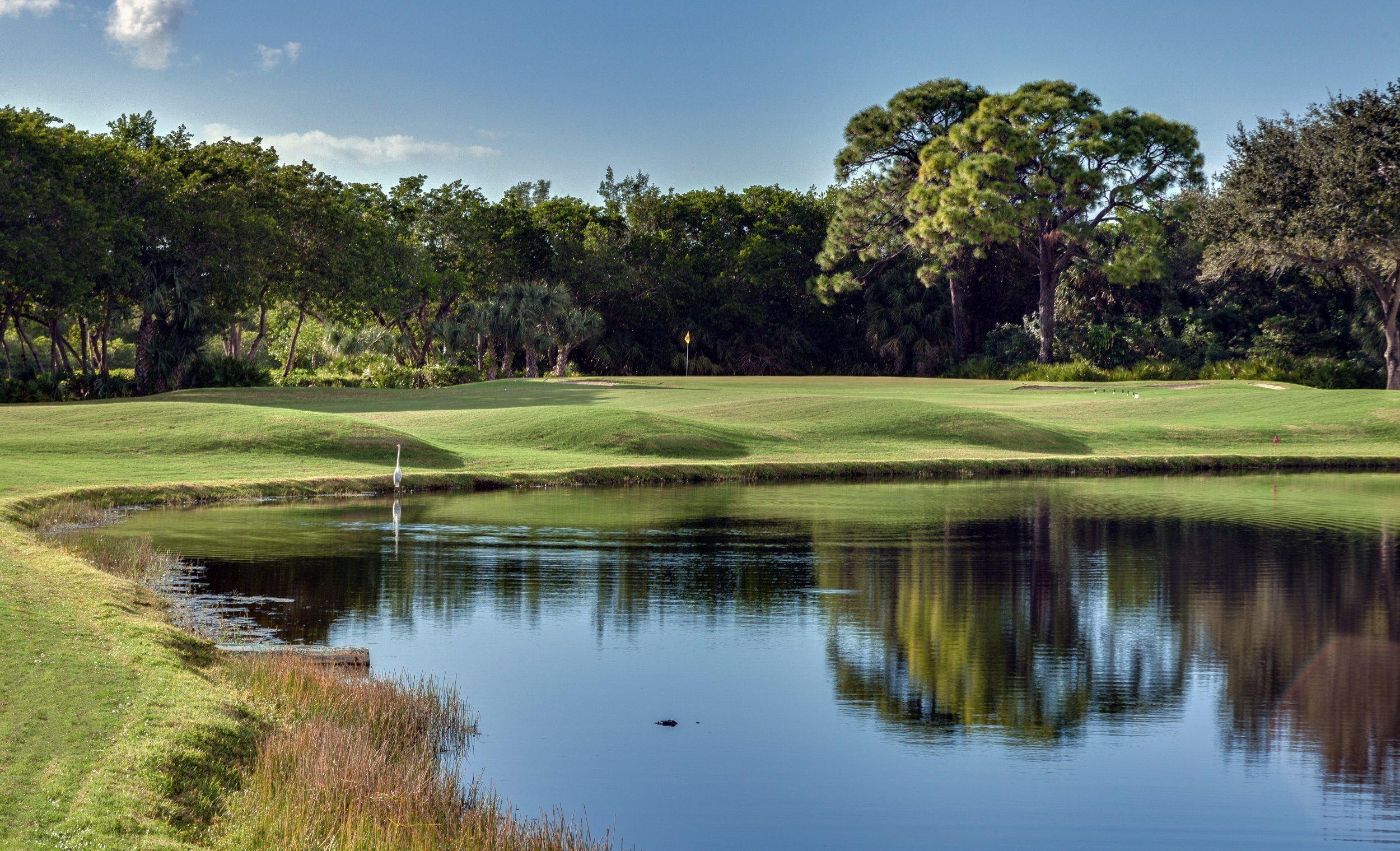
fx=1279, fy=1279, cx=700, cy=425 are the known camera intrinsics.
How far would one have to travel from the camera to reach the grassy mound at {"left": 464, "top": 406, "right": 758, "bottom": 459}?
3281cm

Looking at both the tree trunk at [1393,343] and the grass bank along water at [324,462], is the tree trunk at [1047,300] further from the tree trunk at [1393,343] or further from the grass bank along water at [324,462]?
the tree trunk at [1393,343]

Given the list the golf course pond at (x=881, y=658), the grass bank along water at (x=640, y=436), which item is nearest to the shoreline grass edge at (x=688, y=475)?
the grass bank along water at (x=640, y=436)

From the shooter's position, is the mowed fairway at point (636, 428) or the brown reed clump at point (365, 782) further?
the mowed fairway at point (636, 428)

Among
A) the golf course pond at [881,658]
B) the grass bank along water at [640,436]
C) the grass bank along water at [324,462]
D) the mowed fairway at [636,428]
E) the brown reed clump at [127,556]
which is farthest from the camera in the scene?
the mowed fairway at [636,428]

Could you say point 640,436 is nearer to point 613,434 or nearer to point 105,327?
point 613,434

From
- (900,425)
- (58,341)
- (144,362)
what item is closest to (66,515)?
(900,425)

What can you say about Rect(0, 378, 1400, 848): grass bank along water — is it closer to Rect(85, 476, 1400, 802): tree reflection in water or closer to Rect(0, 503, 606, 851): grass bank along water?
Rect(0, 503, 606, 851): grass bank along water

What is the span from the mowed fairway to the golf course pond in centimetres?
714

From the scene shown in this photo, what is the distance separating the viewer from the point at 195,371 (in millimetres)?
52000

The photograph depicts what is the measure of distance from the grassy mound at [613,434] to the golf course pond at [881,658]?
32.6 ft

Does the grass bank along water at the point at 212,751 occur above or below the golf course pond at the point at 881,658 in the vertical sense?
above

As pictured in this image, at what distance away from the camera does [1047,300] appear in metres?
63.5

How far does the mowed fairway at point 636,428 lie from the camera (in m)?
28.8

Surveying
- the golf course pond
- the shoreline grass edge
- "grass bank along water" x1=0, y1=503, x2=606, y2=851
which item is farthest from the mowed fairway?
"grass bank along water" x1=0, y1=503, x2=606, y2=851
